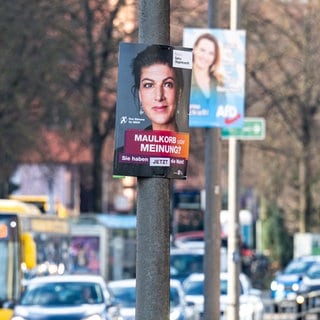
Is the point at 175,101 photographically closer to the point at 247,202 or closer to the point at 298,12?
the point at 298,12

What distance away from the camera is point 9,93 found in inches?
1476

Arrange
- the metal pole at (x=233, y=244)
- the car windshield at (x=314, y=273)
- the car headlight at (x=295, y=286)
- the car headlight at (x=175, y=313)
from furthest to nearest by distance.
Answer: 1. the car windshield at (x=314, y=273)
2. the car headlight at (x=295, y=286)
3. the car headlight at (x=175, y=313)
4. the metal pole at (x=233, y=244)

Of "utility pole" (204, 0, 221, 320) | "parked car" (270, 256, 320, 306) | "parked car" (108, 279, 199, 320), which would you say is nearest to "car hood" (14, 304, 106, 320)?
"parked car" (108, 279, 199, 320)

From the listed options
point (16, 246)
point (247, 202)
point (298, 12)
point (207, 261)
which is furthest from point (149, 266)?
point (247, 202)

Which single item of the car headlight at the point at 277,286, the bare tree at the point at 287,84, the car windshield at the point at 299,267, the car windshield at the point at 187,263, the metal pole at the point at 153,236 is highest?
the bare tree at the point at 287,84

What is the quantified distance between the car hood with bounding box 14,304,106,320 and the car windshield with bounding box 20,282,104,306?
0.32 m

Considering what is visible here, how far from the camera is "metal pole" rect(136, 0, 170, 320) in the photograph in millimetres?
9766

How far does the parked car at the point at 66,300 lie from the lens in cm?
2128

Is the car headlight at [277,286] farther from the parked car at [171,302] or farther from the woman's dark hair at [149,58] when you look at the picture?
the woman's dark hair at [149,58]

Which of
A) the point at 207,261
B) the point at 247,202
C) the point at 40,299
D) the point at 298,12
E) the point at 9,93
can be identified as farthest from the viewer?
the point at 247,202

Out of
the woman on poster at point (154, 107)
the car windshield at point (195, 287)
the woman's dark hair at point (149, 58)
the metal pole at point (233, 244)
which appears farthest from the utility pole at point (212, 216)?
the car windshield at point (195, 287)

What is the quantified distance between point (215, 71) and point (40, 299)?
5719mm

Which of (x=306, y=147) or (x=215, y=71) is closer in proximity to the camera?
(x=215, y=71)

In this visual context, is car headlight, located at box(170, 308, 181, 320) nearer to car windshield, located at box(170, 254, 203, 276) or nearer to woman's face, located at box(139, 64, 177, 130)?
car windshield, located at box(170, 254, 203, 276)
